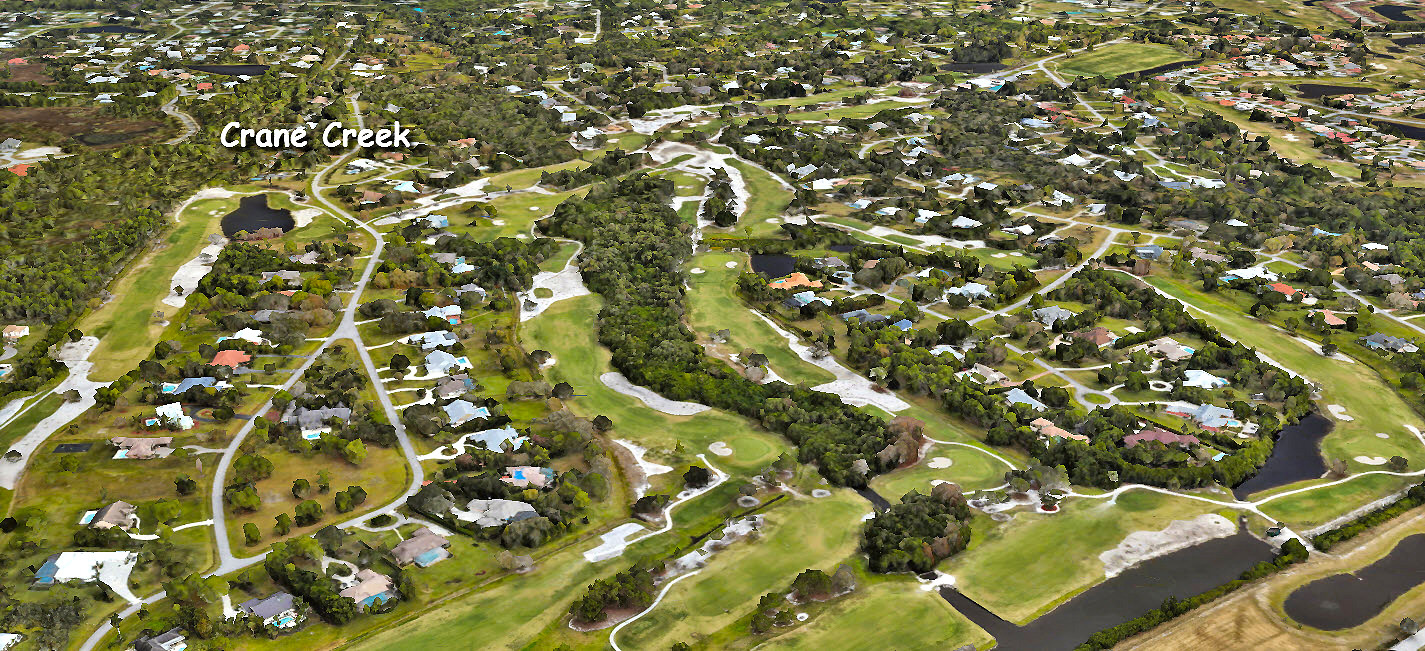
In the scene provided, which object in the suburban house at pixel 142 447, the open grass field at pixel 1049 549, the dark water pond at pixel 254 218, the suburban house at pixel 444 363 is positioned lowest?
the dark water pond at pixel 254 218

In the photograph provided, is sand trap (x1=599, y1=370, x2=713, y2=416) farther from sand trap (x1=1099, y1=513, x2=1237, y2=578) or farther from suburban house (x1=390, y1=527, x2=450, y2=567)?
sand trap (x1=1099, y1=513, x2=1237, y2=578)

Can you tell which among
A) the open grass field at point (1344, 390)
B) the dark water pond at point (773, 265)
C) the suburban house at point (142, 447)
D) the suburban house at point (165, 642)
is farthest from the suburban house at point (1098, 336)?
the suburban house at point (165, 642)

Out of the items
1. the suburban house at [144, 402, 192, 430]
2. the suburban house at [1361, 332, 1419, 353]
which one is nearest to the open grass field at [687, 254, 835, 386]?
the suburban house at [144, 402, 192, 430]

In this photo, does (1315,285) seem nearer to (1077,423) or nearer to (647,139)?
(1077,423)

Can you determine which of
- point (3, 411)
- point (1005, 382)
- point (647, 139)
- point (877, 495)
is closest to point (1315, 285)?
point (1005, 382)

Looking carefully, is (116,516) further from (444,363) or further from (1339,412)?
(1339,412)

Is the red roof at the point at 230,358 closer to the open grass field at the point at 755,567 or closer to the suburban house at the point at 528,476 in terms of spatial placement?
the suburban house at the point at 528,476
